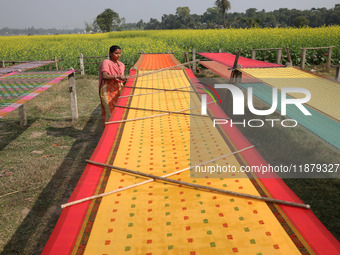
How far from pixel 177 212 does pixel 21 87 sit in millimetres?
3408

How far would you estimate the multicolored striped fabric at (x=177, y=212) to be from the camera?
1.40 m

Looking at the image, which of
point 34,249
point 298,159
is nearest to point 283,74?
point 298,159

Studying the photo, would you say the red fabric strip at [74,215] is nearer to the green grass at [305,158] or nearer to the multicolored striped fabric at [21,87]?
the multicolored striped fabric at [21,87]

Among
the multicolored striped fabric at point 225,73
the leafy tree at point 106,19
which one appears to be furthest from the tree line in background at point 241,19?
the multicolored striped fabric at point 225,73

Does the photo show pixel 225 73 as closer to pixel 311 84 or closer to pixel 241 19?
pixel 311 84

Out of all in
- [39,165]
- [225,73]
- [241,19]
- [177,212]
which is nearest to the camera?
[177,212]

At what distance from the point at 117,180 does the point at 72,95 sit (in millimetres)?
4381

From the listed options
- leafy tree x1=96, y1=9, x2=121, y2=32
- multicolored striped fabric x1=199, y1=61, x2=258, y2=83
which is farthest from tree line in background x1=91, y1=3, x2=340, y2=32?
multicolored striped fabric x1=199, y1=61, x2=258, y2=83

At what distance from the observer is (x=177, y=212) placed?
5.39 ft

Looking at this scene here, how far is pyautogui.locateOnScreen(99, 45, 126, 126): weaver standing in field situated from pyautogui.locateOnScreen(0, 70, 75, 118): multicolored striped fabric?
81 centimetres

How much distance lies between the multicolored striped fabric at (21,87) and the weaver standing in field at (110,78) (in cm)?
81

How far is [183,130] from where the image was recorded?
294 cm

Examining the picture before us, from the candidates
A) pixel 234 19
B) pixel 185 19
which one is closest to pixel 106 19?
pixel 185 19

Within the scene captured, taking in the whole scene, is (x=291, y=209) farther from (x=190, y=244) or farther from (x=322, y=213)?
(x=322, y=213)
